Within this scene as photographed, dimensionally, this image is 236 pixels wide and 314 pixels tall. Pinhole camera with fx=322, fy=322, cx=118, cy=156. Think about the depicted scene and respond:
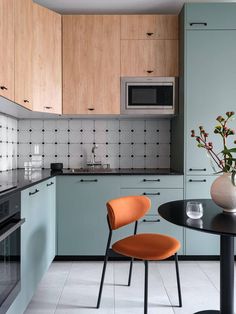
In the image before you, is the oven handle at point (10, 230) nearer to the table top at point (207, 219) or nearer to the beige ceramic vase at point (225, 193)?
the table top at point (207, 219)

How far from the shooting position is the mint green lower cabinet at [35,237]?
1.97 metres

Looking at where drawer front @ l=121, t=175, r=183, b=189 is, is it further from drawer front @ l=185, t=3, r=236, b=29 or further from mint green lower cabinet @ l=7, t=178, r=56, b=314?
drawer front @ l=185, t=3, r=236, b=29

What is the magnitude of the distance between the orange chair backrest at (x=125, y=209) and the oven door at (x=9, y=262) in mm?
550

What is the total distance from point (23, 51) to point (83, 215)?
1574mm

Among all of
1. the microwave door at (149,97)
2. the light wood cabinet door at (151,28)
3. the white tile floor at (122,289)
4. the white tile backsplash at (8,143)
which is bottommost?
the white tile floor at (122,289)

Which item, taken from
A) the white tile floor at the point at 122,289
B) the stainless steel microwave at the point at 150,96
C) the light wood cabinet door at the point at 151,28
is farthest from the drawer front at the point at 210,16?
the white tile floor at the point at 122,289

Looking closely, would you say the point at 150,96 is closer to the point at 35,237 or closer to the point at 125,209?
the point at 125,209

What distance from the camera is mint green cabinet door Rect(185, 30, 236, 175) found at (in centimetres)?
311

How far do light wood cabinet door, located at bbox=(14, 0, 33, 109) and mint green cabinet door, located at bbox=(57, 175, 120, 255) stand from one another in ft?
2.92

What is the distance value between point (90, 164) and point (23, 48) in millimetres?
1454

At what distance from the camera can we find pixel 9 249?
173 cm

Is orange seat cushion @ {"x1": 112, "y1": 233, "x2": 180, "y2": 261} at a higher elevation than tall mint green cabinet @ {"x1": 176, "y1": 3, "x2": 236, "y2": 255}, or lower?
lower

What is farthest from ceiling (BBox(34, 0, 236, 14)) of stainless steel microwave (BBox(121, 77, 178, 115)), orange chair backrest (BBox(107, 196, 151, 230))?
orange chair backrest (BBox(107, 196, 151, 230))

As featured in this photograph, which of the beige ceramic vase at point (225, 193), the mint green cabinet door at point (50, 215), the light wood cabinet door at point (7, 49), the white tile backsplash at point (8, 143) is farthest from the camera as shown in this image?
the white tile backsplash at point (8, 143)
